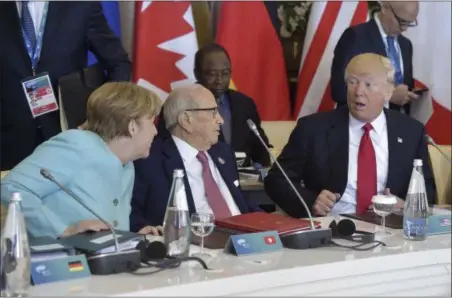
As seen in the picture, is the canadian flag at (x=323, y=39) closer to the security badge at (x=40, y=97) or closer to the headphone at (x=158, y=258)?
the security badge at (x=40, y=97)

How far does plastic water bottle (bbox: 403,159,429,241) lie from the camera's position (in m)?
2.67

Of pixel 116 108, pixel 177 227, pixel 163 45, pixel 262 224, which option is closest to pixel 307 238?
pixel 262 224

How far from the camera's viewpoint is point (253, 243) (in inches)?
95.1

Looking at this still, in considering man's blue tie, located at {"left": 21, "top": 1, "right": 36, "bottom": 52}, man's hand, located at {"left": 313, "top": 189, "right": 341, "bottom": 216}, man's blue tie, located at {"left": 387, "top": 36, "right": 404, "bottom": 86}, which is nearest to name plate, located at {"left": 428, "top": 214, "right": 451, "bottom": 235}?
man's hand, located at {"left": 313, "top": 189, "right": 341, "bottom": 216}

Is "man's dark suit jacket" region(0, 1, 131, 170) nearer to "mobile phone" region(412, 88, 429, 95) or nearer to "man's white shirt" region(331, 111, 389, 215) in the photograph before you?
"man's white shirt" region(331, 111, 389, 215)

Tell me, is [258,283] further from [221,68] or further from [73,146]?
[221,68]

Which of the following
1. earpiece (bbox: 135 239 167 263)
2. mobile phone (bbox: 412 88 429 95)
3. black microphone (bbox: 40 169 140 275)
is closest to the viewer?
black microphone (bbox: 40 169 140 275)

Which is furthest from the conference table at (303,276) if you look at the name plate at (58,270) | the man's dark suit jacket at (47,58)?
the man's dark suit jacket at (47,58)

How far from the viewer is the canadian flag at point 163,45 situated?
16.9ft

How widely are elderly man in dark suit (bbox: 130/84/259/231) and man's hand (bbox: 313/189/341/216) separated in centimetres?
28

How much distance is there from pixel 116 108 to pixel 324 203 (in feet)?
2.95

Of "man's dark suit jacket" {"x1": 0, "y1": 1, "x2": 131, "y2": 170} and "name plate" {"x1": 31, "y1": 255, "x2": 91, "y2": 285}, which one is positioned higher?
"man's dark suit jacket" {"x1": 0, "y1": 1, "x2": 131, "y2": 170}

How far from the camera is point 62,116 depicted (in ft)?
12.5

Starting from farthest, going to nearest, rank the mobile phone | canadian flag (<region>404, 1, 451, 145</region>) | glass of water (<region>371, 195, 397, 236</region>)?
1. canadian flag (<region>404, 1, 451, 145</region>)
2. the mobile phone
3. glass of water (<region>371, 195, 397, 236</region>)
